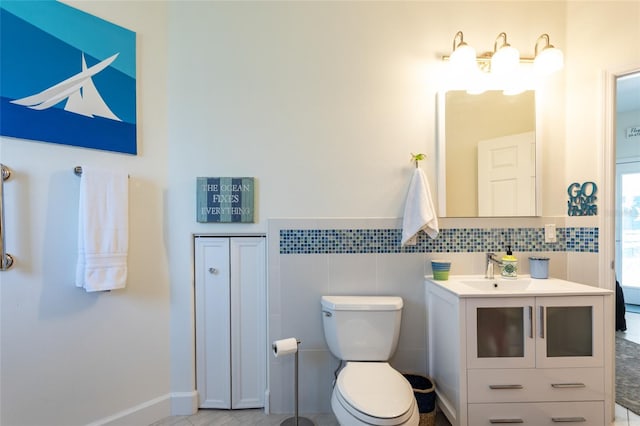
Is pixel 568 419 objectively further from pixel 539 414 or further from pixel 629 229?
pixel 629 229

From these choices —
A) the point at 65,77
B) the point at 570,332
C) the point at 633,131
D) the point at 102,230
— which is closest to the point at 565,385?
the point at 570,332

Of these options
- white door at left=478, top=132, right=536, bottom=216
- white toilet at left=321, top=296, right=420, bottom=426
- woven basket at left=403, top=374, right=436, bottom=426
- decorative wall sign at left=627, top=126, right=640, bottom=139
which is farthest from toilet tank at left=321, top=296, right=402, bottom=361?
decorative wall sign at left=627, top=126, right=640, bottom=139

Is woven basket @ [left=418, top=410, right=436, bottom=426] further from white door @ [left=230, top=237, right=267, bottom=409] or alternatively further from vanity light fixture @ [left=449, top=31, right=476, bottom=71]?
vanity light fixture @ [left=449, top=31, right=476, bottom=71]

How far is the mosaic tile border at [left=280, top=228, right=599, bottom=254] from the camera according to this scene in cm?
194

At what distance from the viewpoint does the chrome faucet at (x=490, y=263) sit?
6.18 ft

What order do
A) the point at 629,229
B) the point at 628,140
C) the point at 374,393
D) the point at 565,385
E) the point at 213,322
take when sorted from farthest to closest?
the point at 628,140
the point at 629,229
the point at 213,322
the point at 565,385
the point at 374,393

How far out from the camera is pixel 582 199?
6.28ft

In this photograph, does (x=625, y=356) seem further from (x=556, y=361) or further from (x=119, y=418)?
(x=119, y=418)

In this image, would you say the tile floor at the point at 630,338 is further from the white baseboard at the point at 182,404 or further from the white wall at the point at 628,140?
the white baseboard at the point at 182,404

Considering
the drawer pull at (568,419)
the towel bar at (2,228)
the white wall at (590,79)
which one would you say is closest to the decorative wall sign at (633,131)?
the white wall at (590,79)

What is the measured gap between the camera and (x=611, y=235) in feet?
6.03

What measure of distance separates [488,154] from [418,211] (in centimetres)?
61

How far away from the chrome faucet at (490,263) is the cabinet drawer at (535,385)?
1.75 ft

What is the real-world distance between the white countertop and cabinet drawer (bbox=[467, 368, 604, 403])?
38 cm
